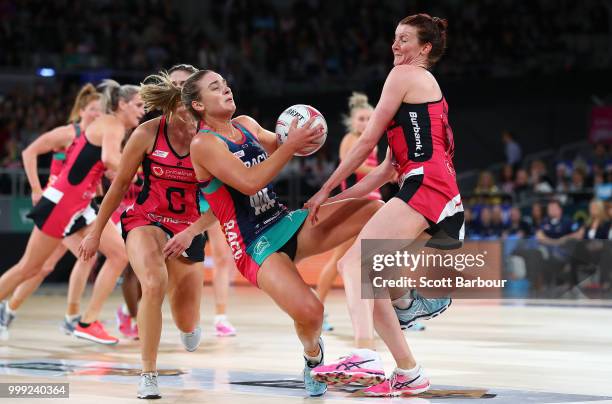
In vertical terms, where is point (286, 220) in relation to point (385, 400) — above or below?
above

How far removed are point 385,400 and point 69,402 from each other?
1689 mm

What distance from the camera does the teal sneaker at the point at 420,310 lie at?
→ 6.11 metres

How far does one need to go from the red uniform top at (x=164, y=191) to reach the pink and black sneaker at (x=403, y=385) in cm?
174

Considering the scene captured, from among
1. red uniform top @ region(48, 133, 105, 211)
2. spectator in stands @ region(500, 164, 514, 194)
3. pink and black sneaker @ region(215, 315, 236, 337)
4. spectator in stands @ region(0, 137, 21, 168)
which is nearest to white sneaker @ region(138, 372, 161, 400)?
red uniform top @ region(48, 133, 105, 211)

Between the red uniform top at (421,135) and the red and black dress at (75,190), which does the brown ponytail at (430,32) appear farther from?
the red and black dress at (75,190)

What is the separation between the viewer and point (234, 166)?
5.95m

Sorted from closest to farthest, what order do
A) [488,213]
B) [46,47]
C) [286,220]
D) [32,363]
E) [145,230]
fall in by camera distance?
[286,220] → [145,230] → [32,363] → [488,213] → [46,47]

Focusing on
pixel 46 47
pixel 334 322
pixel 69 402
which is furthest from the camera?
pixel 46 47

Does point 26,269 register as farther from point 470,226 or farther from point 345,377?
point 470,226

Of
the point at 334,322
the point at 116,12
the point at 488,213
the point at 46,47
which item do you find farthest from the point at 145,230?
the point at 116,12

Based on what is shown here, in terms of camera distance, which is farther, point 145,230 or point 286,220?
point 145,230

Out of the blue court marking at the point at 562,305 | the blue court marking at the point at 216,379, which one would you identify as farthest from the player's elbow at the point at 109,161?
the blue court marking at the point at 562,305

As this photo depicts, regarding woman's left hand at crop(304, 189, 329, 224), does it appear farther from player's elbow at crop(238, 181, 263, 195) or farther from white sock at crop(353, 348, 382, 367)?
white sock at crop(353, 348, 382, 367)

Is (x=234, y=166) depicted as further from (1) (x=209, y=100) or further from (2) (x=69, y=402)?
(2) (x=69, y=402)
